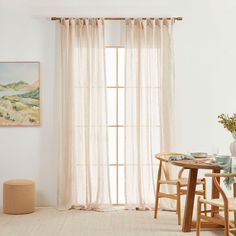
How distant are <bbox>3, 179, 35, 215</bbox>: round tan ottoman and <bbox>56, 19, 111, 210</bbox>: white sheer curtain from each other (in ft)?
1.50

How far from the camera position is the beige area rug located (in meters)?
5.68

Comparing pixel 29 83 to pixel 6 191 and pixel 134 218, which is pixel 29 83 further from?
pixel 134 218

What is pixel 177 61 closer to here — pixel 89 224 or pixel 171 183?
pixel 171 183

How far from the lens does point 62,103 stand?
698cm

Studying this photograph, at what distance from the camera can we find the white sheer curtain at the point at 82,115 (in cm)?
693

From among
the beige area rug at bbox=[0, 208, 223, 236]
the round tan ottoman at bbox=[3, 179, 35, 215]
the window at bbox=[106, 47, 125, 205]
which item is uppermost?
the window at bbox=[106, 47, 125, 205]

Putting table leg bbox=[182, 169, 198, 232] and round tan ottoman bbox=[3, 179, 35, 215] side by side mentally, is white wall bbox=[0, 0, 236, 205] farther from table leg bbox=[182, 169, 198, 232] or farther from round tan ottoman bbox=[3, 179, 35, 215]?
table leg bbox=[182, 169, 198, 232]

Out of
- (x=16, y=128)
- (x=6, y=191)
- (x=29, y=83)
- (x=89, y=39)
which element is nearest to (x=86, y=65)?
(x=89, y=39)

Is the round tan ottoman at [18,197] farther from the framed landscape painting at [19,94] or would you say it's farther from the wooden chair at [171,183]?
the wooden chair at [171,183]

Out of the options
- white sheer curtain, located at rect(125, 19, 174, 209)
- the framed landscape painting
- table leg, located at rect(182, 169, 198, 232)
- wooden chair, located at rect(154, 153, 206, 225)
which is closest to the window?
white sheer curtain, located at rect(125, 19, 174, 209)

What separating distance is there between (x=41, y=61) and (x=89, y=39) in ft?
2.33

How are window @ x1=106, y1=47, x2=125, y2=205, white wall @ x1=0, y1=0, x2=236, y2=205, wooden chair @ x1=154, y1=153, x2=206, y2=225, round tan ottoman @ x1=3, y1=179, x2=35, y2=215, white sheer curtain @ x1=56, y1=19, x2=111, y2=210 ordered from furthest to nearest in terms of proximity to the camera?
window @ x1=106, y1=47, x2=125, y2=205
white wall @ x1=0, y1=0, x2=236, y2=205
white sheer curtain @ x1=56, y1=19, x2=111, y2=210
round tan ottoman @ x1=3, y1=179, x2=35, y2=215
wooden chair @ x1=154, y1=153, x2=206, y2=225

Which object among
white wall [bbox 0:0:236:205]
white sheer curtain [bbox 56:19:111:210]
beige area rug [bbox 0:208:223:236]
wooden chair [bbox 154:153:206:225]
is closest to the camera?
beige area rug [bbox 0:208:223:236]

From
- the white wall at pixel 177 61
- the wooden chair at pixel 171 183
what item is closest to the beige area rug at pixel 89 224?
the wooden chair at pixel 171 183
